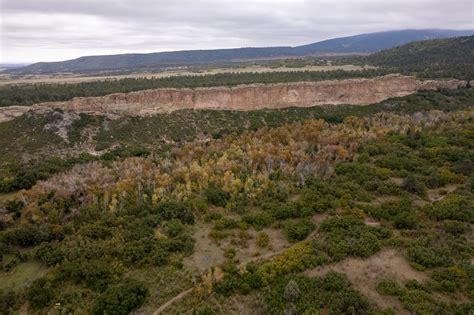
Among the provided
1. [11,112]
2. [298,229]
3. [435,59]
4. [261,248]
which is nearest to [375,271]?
[298,229]

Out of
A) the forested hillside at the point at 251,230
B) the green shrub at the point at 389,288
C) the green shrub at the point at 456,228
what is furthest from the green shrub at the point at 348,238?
the green shrub at the point at 456,228

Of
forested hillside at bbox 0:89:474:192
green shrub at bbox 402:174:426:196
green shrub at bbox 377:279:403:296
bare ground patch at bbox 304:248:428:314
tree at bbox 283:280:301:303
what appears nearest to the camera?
tree at bbox 283:280:301:303

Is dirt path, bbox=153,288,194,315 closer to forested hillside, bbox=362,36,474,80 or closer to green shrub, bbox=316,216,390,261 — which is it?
green shrub, bbox=316,216,390,261

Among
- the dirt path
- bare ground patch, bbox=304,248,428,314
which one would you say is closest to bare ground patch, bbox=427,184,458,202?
bare ground patch, bbox=304,248,428,314

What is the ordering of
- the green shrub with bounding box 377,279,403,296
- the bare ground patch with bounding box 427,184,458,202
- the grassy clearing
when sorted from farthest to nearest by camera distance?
the bare ground patch with bounding box 427,184,458,202 < the grassy clearing < the green shrub with bounding box 377,279,403,296

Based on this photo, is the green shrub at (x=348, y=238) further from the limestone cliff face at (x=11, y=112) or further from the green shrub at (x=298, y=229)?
the limestone cliff face at (x=11, y=112)

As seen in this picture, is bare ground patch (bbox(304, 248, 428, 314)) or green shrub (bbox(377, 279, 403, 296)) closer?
green shrub (bbox(377, 279, 403, 296))

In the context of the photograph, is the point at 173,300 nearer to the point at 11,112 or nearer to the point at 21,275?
the point at 21,275
